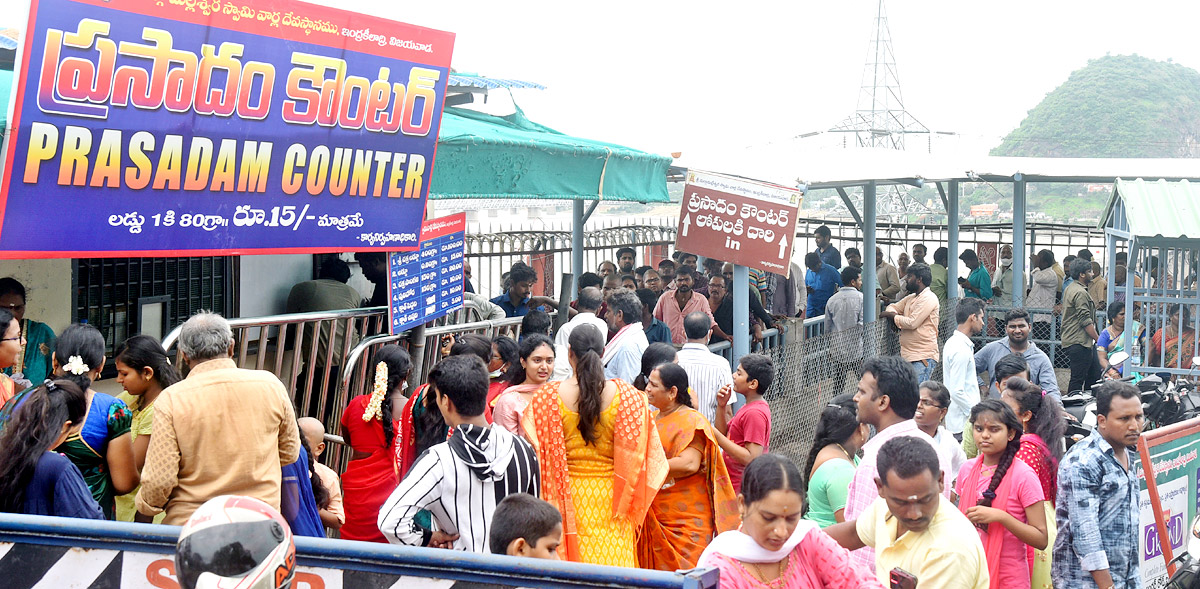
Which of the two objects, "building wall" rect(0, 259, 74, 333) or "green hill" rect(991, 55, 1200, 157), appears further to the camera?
"green hill" rect(991, 55, 1200, 157)

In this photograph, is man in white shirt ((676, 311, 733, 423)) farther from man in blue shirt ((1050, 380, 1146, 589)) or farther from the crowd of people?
man in blue shirt ((1050, 380, 1146, 589))

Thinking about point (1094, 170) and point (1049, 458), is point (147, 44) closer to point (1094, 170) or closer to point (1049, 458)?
point (1049, 458)

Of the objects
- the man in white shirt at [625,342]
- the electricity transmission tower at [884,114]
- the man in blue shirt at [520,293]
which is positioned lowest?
the man in white shirt at [625,342]

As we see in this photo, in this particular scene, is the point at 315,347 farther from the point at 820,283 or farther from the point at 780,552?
the point at 820,283

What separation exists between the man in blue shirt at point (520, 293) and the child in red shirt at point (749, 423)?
9.31 ft

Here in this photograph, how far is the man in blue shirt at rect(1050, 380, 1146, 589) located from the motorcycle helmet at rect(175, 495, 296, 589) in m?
3.57

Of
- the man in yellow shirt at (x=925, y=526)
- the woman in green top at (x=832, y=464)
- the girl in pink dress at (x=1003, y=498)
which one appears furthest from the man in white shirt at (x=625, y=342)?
the man in yellow shirt at (x=925, y=526)

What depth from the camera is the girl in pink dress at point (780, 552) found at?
3.16 m

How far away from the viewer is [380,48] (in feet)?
19.1

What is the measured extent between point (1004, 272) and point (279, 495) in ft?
43.1

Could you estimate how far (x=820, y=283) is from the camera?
12.1 metres

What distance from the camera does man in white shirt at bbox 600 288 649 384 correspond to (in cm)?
689

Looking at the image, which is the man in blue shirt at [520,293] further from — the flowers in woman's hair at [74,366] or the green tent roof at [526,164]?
the flowers in woman's hair at [74,366]

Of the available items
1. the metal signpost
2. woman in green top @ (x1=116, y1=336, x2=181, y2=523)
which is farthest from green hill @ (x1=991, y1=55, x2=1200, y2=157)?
woman in green top @ (x1=116, y1=336, x2=181, y2=523)
